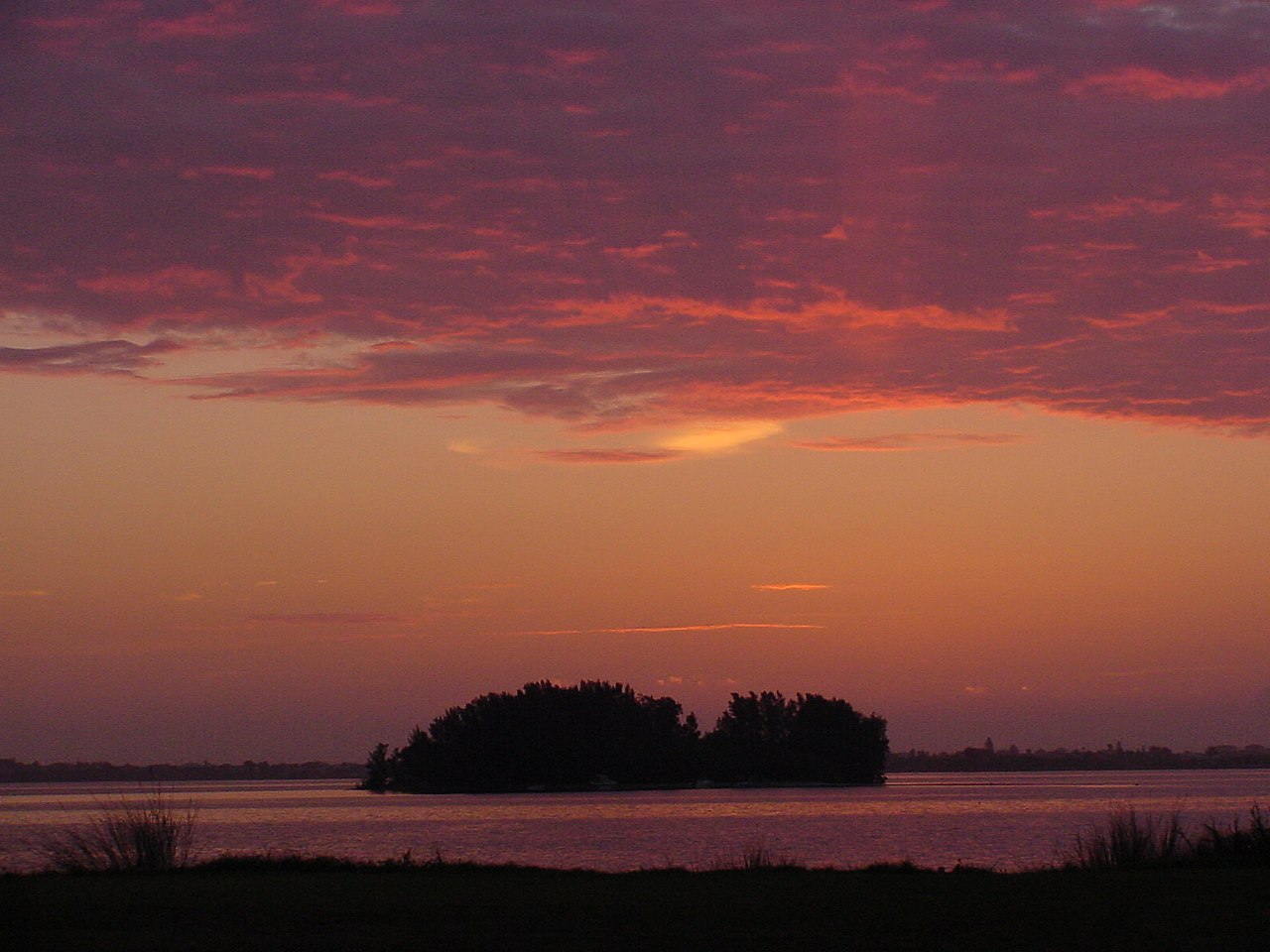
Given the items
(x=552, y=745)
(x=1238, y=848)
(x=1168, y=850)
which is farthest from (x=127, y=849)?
(x=552, y=745)

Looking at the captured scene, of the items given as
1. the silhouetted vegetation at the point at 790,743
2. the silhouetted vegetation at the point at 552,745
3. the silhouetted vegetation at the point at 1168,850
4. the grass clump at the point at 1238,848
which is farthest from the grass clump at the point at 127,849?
the silhouetted vegetation at the point at 790,743

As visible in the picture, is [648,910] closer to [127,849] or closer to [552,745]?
[127,849]

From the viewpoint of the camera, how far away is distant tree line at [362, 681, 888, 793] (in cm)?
15475

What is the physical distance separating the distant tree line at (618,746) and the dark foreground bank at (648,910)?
134 metres

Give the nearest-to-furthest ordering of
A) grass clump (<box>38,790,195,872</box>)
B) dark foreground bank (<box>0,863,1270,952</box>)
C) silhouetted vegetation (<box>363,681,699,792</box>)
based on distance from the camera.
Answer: dark foreground bank (<box>0,863,1270,952</box>) → grass clump (<box>38,790,195,872</box>) → silhouetted vegetation (<box>363,681,699,792</box>)

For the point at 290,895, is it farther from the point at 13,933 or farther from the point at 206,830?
the point at 206,830

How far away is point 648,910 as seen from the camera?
17.5 m

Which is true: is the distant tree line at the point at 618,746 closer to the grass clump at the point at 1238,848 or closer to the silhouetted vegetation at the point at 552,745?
the silhouetted vegetation at the point at 552,745

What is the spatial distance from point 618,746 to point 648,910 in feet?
478

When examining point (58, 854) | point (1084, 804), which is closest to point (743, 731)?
point (1084, 804)

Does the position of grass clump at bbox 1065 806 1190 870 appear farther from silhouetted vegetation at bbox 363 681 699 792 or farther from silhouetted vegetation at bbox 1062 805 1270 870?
silhouetted vegetation at bbox 363 681 699 792

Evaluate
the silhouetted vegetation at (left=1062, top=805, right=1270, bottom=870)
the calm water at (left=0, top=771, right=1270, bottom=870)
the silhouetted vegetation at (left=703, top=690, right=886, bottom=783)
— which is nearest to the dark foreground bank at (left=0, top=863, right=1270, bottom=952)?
the silhouetted vegetation at (left=1062, top=805, right=1270, bottom=870)

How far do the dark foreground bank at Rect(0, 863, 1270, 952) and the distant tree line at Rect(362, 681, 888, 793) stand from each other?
13350cm

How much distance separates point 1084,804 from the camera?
101438 millimetres
